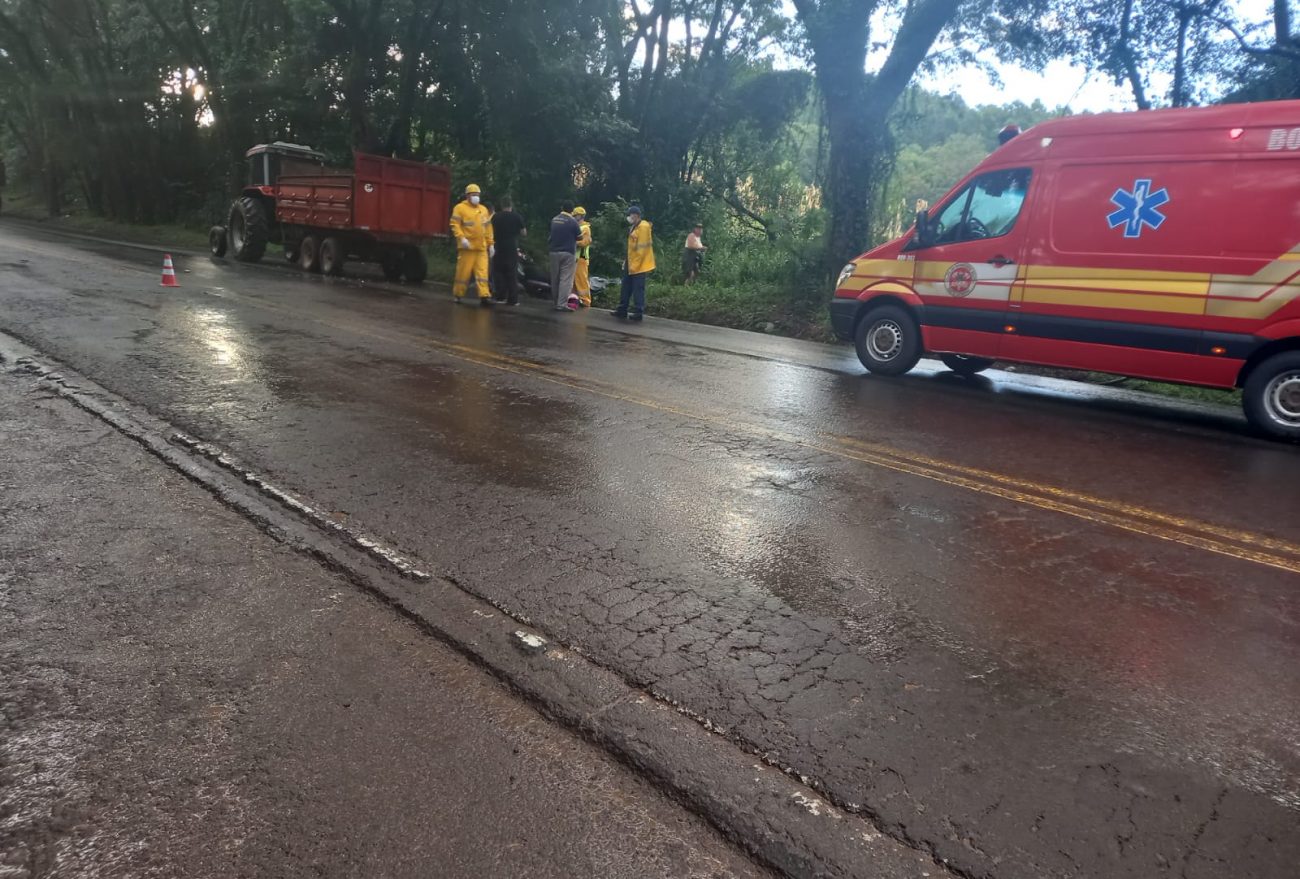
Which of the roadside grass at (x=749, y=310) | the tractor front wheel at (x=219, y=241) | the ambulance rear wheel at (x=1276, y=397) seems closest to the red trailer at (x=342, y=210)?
the tractor front wheel at (x=219, y=241)

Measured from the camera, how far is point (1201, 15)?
1487 cm

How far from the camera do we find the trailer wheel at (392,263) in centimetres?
1962

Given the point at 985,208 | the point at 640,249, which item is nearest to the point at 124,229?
the point at 640,249

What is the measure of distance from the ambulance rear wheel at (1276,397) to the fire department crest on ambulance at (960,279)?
8.47 ft

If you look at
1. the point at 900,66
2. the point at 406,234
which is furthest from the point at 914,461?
the point at 406,234

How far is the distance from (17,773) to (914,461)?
4995 mm

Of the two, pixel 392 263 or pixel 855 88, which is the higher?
pixel 855 88

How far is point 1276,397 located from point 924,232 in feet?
11.8

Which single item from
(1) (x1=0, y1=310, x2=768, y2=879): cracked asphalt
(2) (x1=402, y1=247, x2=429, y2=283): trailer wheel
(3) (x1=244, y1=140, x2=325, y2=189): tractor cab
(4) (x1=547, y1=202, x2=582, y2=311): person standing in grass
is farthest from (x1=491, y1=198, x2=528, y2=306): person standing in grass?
(1) (x1=0, y1=310, x2=768, y2=879): cracked asphalt

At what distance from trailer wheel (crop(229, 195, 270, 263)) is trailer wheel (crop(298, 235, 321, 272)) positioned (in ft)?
5.65

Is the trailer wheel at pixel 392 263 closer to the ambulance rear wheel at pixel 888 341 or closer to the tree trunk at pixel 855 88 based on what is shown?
the tree trunk at pixel 855 88

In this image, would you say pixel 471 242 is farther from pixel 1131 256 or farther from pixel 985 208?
pixel 1131 256

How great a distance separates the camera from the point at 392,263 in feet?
65.2

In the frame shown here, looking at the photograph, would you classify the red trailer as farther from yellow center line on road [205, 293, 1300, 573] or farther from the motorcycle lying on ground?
yellow center line on road [205, 293, 1300, 573]
